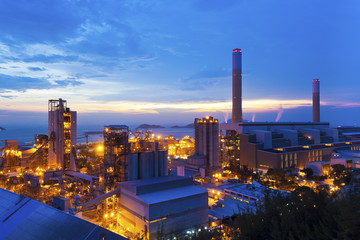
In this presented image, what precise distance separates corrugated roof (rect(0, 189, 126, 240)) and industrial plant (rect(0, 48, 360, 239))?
0.11ft

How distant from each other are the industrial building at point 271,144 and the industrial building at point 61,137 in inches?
984

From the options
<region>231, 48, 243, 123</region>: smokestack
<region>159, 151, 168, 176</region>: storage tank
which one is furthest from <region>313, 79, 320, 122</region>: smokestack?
<region>159, 151, 168, 176</region>: storage tank

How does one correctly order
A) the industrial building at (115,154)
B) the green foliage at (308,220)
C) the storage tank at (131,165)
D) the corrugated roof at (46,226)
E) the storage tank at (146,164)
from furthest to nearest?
1. the storage tank at (146,164)
2. the industrial building at (115,154)
3. the storage tank at (131,165)
4. the corrugated roof at (46,226)
5. the green foliage at (308,220)

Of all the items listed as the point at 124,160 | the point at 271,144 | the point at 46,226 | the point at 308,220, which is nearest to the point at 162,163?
the point at 124,160

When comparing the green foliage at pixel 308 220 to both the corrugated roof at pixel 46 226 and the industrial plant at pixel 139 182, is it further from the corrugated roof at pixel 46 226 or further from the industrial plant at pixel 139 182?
the corrugated roof at pixel 46 226

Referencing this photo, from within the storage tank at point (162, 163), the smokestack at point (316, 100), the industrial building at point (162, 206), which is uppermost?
the smokestack at point (316, 100)

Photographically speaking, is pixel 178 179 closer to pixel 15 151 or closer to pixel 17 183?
pixel 17 183

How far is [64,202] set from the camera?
56.9ft

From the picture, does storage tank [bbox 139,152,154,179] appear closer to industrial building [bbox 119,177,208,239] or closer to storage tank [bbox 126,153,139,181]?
storage tank [bbox 126,153,139,181]

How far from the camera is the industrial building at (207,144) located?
37.4 metres

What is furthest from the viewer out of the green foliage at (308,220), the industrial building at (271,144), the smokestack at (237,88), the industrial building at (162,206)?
the smokestack at (237,88)

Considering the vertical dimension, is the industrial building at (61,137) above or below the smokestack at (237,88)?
below

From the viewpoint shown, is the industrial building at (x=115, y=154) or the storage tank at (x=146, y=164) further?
the storage tank at (x=146, y=164)

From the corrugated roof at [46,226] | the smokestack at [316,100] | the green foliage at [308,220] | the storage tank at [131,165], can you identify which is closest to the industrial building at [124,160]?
the storage tank at [131,165]
